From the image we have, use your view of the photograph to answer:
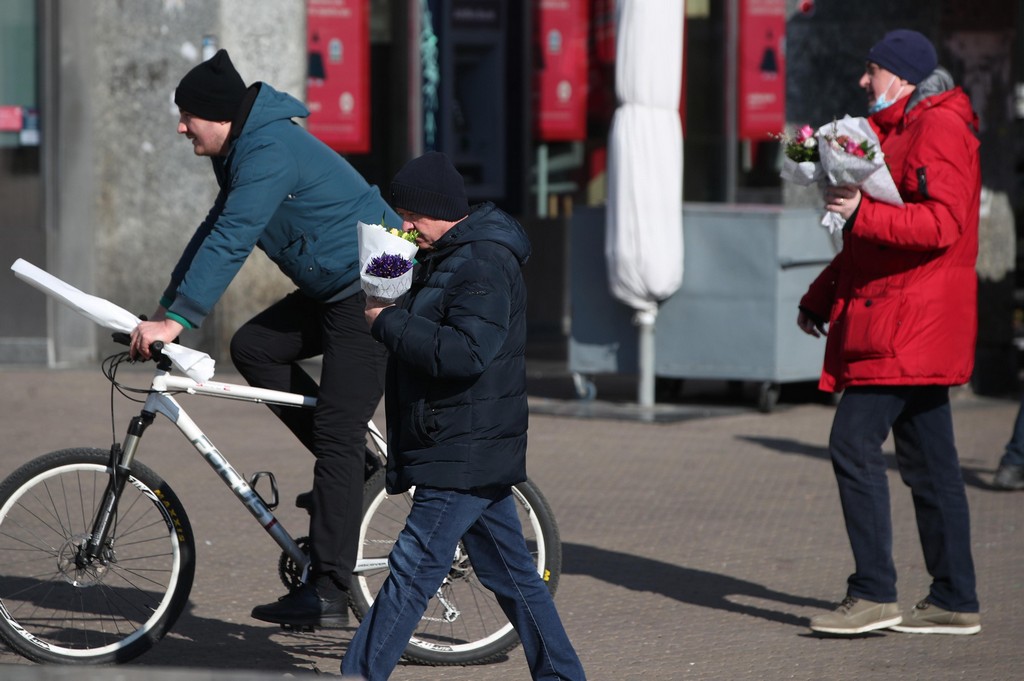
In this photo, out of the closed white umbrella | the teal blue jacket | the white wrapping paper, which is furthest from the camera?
the closed white umbrella

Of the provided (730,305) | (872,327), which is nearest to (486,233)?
(872,327)

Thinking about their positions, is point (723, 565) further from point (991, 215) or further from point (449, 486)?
point (991, 215)

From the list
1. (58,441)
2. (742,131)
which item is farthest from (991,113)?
(58,441)

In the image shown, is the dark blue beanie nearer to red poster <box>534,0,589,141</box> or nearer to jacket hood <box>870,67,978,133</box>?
jacket hood <box>870,67,978,133</box>

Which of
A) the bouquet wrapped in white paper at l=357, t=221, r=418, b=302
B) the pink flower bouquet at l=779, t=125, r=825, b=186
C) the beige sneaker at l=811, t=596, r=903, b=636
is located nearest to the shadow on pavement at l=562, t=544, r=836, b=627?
the beige sneaker at l=811, t=596, r=903, b=636

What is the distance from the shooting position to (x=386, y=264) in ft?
13.9

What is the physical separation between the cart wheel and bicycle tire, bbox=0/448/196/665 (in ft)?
19.6

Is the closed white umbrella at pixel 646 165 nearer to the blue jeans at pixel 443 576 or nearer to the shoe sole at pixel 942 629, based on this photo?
the shoe sole at pixel 942 629

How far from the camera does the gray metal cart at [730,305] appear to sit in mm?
10375

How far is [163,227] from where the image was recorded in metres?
12.4

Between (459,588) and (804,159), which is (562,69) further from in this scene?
(459,588)

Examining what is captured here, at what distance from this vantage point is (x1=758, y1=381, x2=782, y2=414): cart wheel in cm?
1066

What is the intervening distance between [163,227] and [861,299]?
7736mm

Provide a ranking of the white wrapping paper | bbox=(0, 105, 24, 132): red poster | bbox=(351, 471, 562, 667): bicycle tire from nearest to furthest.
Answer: the white wrapping paper < bbox=(351, 471, 562, 667): bicycle tire < bbox=(0, 105, 24, 132): red poster
